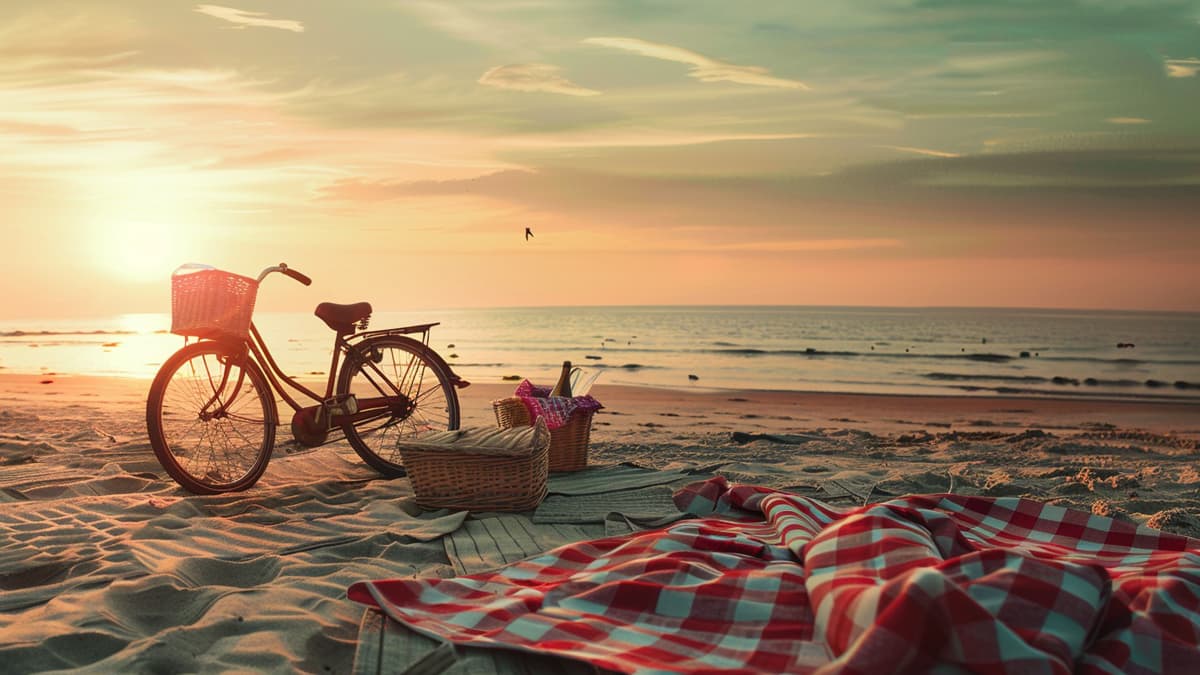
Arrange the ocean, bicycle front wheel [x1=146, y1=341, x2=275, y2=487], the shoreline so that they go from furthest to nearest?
the ocean < the shoreline < bicycle front wheel [x1=146, y1=341, x2=275, y2=487]

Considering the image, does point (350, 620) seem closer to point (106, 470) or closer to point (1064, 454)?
point (106, 470)

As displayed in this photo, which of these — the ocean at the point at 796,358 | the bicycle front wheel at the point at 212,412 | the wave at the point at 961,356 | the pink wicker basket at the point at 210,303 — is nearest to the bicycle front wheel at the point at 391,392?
the bicycle front wheel at the point at 212,412

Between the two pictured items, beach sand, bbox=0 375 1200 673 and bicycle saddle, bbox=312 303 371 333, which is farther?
bicycle saddle, bbox=312 303 371 333

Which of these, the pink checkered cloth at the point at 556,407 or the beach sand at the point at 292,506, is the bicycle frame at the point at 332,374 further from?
the pink checkered cloth at the point at 556,407

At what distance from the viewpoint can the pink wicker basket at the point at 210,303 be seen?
17.3 ft

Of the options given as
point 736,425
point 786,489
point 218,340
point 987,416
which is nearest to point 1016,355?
point 987,416

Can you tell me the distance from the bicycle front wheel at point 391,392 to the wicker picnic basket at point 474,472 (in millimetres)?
1137

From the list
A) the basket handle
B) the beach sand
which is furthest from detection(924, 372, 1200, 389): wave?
the basket handle

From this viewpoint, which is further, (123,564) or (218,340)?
(218,340)

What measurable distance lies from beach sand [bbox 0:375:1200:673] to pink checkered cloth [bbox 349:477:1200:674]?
1.82ft

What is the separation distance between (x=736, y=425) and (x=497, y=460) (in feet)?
18.1

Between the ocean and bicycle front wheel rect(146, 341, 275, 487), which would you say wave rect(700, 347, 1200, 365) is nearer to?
the ocean

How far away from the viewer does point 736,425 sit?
10039mm

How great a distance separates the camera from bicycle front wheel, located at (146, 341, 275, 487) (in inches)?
213
